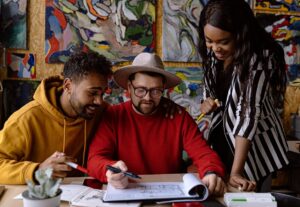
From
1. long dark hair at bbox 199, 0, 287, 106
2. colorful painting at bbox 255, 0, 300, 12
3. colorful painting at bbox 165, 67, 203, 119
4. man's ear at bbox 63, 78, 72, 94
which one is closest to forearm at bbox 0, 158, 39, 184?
man's ear at bbox 63, 78, 72, 94

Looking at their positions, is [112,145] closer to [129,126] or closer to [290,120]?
[129,126]

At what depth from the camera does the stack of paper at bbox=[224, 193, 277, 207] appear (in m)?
0.98

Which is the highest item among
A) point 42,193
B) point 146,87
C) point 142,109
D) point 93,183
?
point 146,87

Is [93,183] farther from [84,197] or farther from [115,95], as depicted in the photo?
[115,95]

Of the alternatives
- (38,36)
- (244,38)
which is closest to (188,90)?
(38,36)

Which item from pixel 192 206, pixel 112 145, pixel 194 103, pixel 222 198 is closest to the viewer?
pixel 192 206

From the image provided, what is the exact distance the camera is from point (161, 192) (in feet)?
3.60

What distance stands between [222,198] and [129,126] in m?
0.59

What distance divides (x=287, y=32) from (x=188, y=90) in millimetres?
1061

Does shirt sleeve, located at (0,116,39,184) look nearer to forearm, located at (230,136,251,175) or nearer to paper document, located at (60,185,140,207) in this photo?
paper document, located at (60,185,140,207)

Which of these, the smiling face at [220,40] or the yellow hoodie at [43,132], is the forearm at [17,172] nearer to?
the yellow hoodie at [43,132]

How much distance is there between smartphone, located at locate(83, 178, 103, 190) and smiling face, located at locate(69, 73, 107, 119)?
0.30 m

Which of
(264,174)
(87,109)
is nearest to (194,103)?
(264,174)

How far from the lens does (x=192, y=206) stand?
3.16 feet
